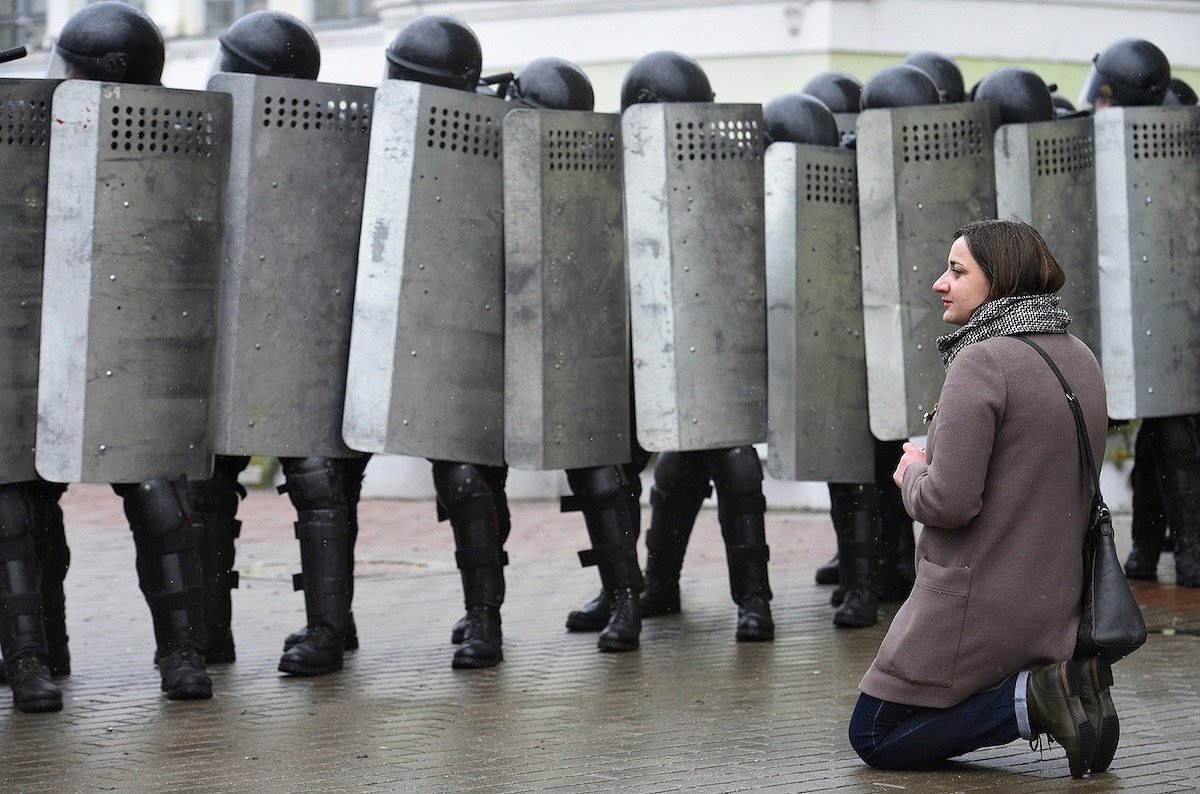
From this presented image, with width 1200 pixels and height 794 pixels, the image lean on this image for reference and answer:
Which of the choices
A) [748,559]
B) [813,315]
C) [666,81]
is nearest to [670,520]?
[748,559]

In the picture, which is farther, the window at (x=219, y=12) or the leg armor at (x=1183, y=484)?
the window at (x=219, y=12)

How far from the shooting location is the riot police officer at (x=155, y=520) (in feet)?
23.5

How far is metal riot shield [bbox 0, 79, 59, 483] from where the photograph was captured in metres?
6.90

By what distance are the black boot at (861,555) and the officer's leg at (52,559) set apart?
311 centimetres

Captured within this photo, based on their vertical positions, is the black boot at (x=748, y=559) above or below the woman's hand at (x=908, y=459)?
below

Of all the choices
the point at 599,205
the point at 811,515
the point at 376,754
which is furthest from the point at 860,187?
the point at 811,515

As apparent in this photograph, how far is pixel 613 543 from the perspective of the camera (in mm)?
8125

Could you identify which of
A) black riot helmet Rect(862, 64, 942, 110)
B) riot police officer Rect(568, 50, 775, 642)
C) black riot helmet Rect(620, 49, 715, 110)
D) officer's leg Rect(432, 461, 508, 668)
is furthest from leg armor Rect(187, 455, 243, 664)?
black riot helmet Rect(862, 64, 942, 110)

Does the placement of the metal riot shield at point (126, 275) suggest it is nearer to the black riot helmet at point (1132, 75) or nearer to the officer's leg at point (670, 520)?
the officer's leg at point (670, 520)

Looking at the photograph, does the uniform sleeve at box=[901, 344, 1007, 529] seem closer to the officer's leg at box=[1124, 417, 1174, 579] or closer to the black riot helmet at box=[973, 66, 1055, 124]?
the black riot helmet at box=[973, 66, 1055, 124]

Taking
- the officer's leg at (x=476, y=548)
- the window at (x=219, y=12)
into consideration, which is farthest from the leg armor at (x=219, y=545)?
the window at (x=219, y=12)

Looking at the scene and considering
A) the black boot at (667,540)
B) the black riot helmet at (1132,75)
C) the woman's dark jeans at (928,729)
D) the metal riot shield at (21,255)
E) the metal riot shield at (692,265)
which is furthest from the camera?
the black riot helmet at (1132,75)

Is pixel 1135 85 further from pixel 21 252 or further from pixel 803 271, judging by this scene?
pixel 21 252

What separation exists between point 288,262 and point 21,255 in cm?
100
